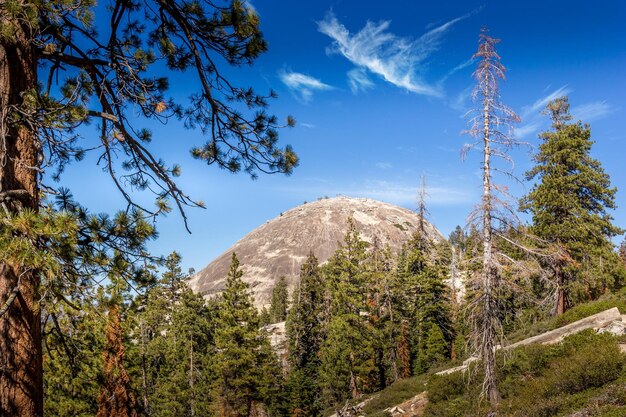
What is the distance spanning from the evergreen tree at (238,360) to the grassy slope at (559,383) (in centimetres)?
1442

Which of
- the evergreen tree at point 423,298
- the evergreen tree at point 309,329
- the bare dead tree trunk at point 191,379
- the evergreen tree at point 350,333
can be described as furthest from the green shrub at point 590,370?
the evergreen tree at point 309,329

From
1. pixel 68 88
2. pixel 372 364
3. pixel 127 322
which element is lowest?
pixel 372 364

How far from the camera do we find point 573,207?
2286cm

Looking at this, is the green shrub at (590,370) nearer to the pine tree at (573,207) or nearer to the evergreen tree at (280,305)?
the pine tree at (573,207)

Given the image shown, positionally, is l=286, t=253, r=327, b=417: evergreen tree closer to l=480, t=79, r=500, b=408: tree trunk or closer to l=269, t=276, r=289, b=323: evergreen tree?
l=480, t=79, r=500, b=408: tree trunk

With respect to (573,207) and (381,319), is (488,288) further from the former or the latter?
(381,319)

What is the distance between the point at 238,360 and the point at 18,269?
26.5 metres

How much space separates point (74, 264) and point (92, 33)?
3033 millimetres

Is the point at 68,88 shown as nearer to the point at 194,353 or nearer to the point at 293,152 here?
the point at 293,152

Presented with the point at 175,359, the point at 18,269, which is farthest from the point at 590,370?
the point at 175,359

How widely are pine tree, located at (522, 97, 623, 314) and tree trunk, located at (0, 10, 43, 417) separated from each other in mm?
25336

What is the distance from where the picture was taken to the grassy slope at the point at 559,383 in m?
9.70

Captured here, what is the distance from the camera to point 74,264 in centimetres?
414

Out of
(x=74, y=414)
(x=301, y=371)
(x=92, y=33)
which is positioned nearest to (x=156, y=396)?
(x=74, y=414)
